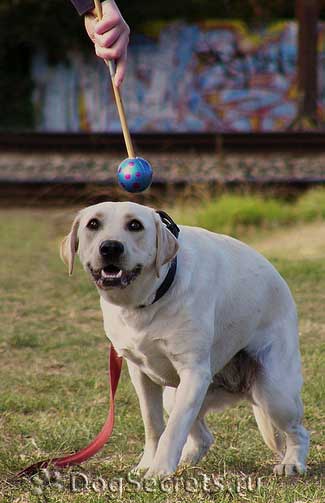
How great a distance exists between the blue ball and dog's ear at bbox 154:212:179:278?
1.20ft

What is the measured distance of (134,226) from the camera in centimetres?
341

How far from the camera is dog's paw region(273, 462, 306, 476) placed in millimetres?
3867

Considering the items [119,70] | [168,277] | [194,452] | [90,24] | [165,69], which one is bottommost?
[165,69]

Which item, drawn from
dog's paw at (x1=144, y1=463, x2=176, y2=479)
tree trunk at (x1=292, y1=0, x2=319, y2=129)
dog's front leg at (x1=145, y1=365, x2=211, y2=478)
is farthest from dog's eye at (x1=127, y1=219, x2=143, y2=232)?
tree trunk at (x1=292, y1=0, x2=319, y2=129)

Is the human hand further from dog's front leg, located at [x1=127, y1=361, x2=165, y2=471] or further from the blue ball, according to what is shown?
dog's front leg, located at [x1=127, y1=361, x2=165, y2=471]

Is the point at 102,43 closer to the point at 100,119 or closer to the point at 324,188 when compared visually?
the point at 324,188

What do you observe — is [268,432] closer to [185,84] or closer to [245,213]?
[245,213]

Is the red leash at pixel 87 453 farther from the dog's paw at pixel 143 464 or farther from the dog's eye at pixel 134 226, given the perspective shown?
the dog's eye at pixel 134 226

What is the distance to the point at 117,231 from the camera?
11.0 ft

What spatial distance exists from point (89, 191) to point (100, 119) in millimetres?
9377

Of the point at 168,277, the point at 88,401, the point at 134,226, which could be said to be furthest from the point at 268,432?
the point at 88,401

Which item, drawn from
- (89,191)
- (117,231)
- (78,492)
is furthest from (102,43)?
(89,191)

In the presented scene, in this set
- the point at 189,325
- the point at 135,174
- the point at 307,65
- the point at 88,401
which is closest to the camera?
the point at 189,325

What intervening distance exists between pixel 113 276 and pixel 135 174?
59 centimetres
